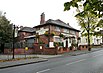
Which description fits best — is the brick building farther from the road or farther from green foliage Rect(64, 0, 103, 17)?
green foliage Rect(64, 0, 103, 17)

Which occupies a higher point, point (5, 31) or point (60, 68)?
point (5, 31)

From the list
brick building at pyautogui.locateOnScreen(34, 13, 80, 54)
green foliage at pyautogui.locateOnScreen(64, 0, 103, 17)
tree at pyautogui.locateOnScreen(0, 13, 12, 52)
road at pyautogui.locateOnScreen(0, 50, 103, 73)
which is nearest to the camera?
green foliage at pyautogui.locateOnScreen(64, 0, 103, 17)

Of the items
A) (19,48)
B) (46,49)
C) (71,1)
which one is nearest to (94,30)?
(71,1)

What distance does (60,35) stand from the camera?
42188 millimetres

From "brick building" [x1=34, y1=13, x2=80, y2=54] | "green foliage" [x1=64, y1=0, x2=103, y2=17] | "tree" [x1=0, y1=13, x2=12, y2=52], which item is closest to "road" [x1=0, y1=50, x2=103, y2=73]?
"green foliage" [x1=64, y1=0, x2=103, y2=17]

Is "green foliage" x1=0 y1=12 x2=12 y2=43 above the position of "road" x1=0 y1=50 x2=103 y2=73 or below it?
above

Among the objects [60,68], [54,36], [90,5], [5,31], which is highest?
[5,31]

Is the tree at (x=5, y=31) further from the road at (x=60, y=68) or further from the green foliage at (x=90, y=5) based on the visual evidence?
the green foliage at (x=90, y=5)

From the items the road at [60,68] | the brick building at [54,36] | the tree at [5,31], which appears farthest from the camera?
the brick building at [54,36]

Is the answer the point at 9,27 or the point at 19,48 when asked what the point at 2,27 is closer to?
the point at 9,27

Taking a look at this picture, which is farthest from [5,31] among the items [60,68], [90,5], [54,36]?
[90,5]

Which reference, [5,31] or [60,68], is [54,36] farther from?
[60,68]

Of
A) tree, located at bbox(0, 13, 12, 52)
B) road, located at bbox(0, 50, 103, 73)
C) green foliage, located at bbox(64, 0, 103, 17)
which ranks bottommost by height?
road, located at bbox(0, 50, 103, 73)

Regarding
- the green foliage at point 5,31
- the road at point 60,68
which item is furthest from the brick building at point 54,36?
the road at point 60,68
